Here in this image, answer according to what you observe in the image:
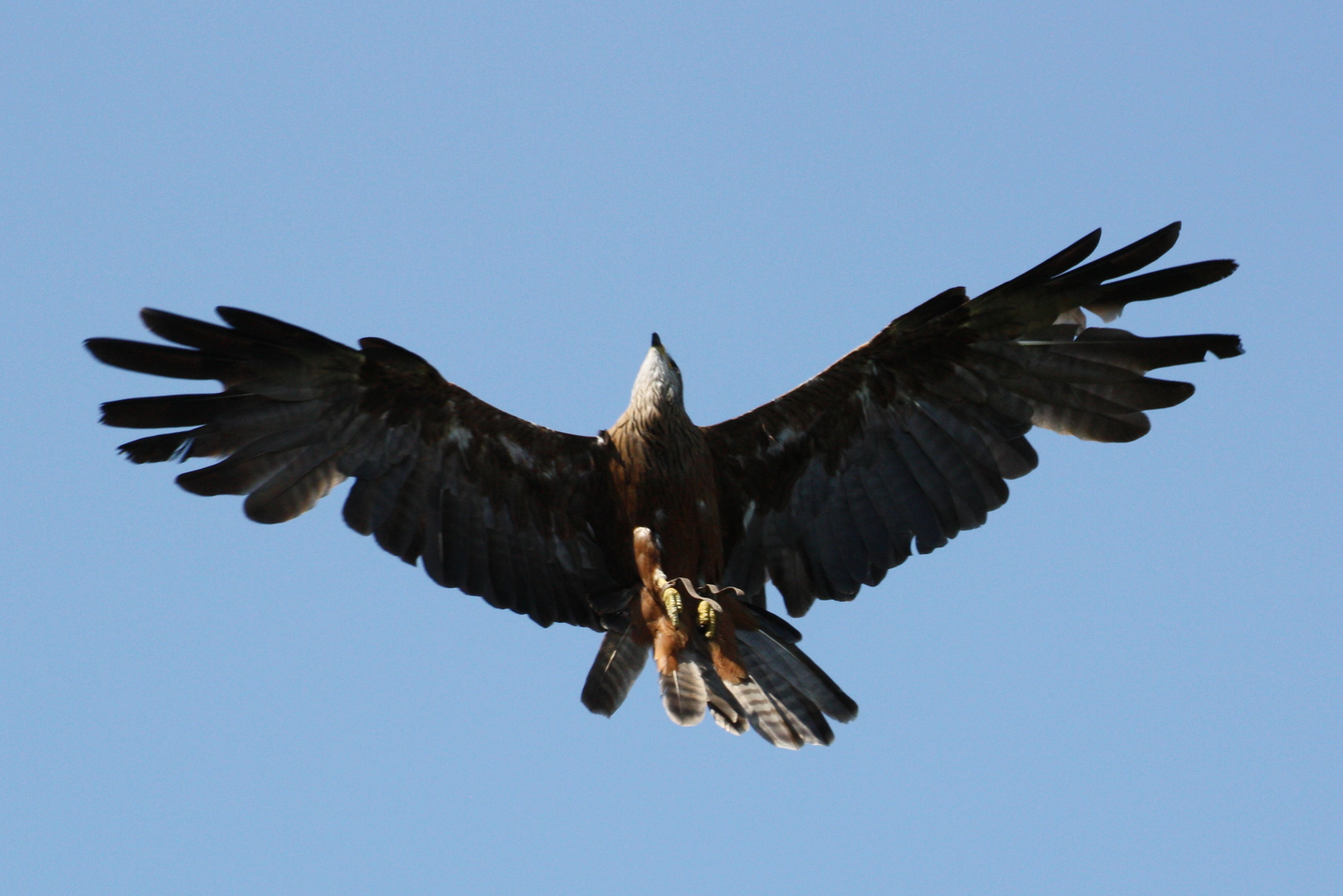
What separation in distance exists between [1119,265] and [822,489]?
2040 millimetres

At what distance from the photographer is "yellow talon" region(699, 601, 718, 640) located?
21.2 ft

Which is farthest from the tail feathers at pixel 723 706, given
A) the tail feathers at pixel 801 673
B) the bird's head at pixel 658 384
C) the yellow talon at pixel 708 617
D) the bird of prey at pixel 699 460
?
the bird's head at pixel 658 384

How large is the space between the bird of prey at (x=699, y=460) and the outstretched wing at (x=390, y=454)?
11 millimetres

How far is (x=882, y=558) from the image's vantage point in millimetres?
7387

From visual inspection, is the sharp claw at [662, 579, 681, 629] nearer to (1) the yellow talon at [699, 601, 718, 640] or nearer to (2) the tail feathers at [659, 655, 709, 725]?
(1) the yellow talon at [699, 601, 718, 640]

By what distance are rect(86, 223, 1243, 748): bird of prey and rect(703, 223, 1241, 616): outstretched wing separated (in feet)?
0.04

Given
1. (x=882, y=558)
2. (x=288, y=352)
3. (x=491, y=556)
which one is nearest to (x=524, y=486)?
(x=491, y=556)

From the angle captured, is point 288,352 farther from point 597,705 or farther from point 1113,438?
point 1113,438

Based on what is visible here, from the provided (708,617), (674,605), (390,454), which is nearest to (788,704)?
(708,617)

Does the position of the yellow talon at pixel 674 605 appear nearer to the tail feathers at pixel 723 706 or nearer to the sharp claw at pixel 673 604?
the sharp claw at pixel 673 604

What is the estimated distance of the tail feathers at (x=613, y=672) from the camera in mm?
6824

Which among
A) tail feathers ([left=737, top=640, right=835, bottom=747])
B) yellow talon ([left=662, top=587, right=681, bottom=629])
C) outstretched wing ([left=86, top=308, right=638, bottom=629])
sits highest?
outstretched wing ([left=86, top=308, right=638, bottom=629])

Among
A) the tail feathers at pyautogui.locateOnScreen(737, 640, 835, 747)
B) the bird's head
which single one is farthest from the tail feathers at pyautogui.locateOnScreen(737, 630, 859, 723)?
the bird's head

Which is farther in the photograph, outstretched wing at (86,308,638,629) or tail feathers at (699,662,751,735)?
tail feathers at (699,662,751,735)
